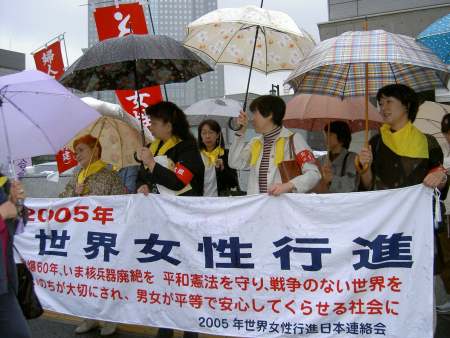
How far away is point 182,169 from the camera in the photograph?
3.86 metres

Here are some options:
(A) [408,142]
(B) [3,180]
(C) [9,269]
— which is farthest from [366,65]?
(C) [9,269]

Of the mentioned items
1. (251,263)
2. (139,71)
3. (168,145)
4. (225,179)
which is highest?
(139,71)

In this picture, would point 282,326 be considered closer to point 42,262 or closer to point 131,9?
point 42,262

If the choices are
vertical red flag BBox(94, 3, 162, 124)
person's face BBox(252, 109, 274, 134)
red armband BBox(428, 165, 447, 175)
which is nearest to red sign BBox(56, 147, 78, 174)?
vertical red flag BBox(94, 3, 162, 124)

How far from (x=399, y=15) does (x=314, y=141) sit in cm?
388

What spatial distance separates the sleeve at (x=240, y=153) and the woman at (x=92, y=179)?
4.22 ft

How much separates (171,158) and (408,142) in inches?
71.0

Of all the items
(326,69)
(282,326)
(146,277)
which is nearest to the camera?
(282,326)

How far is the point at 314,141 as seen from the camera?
539 inches

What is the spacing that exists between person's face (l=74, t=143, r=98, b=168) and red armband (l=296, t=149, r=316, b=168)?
201cm

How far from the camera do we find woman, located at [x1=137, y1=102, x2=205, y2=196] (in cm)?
380

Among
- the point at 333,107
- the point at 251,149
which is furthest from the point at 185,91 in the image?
the point at 251,149

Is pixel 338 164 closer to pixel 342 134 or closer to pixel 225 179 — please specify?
pixel 342 134

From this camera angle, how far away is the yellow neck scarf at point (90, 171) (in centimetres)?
459
